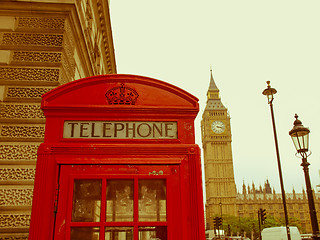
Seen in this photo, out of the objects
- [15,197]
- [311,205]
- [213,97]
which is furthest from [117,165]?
[213,97]

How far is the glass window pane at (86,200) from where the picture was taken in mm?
2092

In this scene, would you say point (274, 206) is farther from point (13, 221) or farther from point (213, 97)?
point (13, 221)

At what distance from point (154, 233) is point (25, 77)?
3.43 meters

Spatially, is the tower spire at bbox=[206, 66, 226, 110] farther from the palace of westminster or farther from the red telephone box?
the red telephone box

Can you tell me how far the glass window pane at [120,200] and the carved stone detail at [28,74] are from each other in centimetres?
289

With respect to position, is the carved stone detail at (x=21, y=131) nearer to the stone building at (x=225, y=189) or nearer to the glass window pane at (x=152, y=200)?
the glass window pane at (x=152, y=200)

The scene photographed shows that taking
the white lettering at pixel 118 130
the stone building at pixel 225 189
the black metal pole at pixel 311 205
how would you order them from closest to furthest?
the white lettering at pixel 118 130 → the black metal pole at pixel 311 205 → the stone building at pixel 225 189

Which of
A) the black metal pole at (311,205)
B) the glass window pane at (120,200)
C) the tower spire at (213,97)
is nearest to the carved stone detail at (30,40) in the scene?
the glass window pane at (120,200)

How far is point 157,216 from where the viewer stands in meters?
2.11

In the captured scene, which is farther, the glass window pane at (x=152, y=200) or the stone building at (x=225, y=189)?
the stone building at (x=225, y=189)

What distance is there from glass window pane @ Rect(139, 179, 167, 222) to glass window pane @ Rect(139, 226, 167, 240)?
0.17 ft

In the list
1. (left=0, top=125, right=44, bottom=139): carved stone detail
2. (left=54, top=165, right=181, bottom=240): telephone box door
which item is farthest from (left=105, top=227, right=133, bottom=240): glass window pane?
(left=0, top=125, right=44, bottom=139): carved stone detail

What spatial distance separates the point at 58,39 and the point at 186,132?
3.36m

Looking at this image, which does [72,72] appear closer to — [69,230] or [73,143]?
[73,143]
